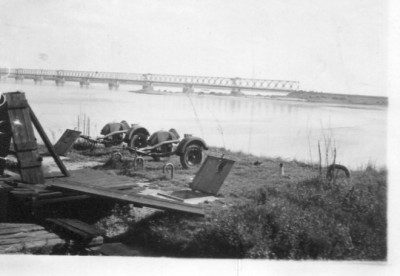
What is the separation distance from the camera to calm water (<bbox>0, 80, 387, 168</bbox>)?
6602 mm

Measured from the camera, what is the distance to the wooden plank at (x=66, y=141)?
8.93 m

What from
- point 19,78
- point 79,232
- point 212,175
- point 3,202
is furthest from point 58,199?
point 19,78

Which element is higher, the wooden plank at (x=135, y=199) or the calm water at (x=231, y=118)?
the calm water at (x=231, y=118)

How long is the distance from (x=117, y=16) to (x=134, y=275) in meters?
3.80

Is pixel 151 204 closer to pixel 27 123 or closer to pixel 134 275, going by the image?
pixel 134 275

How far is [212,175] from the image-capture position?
6.18 meters

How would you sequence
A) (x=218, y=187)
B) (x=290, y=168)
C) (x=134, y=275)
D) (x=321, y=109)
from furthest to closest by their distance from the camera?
Result: (x=290, y=168)
(x=321, y=109)
(x=218, y=187)
(x=134, y=275)

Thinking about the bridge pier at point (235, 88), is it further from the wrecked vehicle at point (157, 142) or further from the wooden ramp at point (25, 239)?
the wooden ramp at point (25, 239)

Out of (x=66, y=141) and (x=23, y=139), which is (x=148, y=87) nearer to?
(x=66, y=141)

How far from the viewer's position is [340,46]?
5.36 metres

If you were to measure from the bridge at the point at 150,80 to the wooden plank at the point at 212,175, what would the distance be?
4.73ft

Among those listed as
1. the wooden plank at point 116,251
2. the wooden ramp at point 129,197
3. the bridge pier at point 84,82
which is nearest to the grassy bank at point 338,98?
the wooden ramp at point 129,197

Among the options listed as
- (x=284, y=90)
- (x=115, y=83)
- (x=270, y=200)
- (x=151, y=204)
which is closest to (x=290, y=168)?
(x=284, y=90)

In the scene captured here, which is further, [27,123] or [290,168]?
[290,168]
